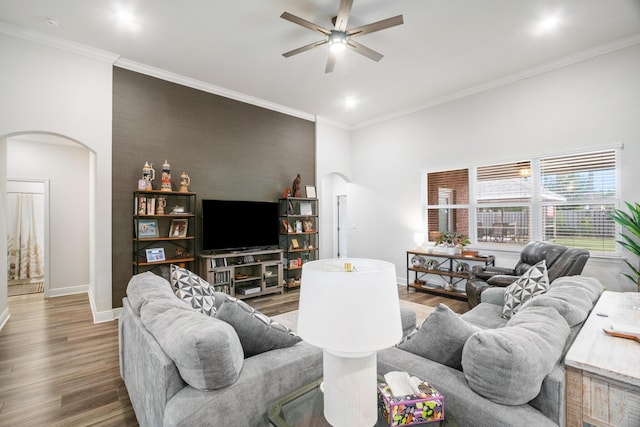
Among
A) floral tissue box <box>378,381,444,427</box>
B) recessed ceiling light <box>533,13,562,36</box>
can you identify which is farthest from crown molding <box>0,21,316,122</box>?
floral tissue box <box>378,381,444,427</box>

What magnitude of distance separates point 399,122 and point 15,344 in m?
6.36

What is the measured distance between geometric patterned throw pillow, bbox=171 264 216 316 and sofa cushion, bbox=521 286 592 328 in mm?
2045

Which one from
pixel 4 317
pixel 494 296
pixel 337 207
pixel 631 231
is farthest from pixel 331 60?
pixel 337 207

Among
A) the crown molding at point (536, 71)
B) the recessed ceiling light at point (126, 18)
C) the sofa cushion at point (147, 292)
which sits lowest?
the sofa cushion at point (147, 292)

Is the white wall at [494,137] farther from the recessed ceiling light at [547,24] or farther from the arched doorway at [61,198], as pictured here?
the arched doorway at [61,198]

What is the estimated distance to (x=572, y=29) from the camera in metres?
3.40

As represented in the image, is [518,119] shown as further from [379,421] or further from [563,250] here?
[379,421]

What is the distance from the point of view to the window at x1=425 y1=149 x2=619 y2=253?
387cm

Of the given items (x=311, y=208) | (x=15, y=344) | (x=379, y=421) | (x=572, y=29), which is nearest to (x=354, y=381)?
(x=379, y=421)

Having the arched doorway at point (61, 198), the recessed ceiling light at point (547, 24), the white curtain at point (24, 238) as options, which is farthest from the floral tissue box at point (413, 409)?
the white curtain at point (24, 238)

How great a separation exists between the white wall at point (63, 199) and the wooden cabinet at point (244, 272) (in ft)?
9.27

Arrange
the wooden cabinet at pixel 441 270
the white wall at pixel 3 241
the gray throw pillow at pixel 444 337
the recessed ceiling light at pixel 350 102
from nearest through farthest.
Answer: the gray throw pillow at pixel 444 337 < the white wall at pixel 3 241 < the wooden cabinet at pixel 441 270 < the recessed ceiling light at pixel 350 102

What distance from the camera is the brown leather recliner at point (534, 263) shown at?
322cm

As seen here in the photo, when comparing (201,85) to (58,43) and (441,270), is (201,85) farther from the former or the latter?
(441,270)
